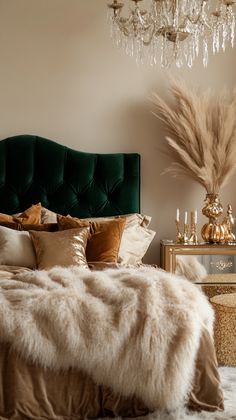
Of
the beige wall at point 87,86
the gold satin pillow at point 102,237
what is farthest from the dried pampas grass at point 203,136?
the gold satin pillow at point 102,237

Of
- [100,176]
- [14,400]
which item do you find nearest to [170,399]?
[14,400]

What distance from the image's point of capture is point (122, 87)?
4.75 m

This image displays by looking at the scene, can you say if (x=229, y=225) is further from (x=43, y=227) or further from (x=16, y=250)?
(x=16, y=250)

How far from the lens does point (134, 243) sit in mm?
4277

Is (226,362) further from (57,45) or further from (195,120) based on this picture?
(57,45)

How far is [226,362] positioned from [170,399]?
107 cm

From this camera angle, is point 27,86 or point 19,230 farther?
point 27,86

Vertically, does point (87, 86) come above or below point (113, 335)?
above

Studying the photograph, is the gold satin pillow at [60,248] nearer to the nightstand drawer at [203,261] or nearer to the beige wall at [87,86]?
the nightstand drawer at [203,261]

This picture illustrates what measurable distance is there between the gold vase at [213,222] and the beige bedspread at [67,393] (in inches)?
65.0

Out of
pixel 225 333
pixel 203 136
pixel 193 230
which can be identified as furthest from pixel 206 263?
pixel 203 136

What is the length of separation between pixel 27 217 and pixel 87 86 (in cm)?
117

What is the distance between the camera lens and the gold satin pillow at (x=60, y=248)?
3740 millimetres

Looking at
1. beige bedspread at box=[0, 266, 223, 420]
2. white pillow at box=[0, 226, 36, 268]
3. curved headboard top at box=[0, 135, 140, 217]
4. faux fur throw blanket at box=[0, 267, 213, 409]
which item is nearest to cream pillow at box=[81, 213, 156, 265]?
curved headboard top at box=[0, 135, 140, 217]
